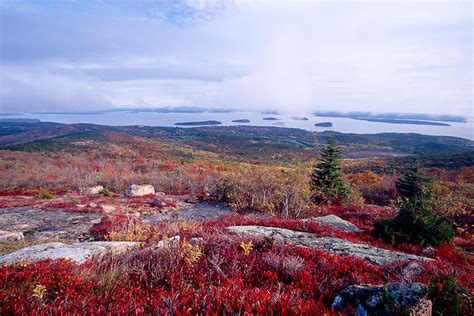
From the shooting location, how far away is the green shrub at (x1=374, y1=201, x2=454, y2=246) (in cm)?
901

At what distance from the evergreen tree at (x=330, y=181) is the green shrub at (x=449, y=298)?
17616 mm

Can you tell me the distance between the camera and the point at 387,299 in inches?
114

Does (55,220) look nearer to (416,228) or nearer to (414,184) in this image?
(416,228)

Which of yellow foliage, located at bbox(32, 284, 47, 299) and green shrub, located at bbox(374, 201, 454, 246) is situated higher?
yellow foliage, located at bbox(32, 284, 47, 299)

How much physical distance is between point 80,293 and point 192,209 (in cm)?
1499

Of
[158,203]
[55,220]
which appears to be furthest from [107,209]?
[158,203]

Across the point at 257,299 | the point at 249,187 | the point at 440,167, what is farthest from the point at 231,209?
the point at 440,167

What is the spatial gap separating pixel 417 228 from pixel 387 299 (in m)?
7.74

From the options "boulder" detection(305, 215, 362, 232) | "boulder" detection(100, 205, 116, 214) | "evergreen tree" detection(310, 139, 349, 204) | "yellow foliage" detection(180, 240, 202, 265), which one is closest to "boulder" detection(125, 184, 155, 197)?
"boulder" detection(100, 205, 116, 214)

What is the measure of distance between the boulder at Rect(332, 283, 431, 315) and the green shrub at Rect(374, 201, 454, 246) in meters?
6.65

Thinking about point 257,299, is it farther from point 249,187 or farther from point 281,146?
point 281,146

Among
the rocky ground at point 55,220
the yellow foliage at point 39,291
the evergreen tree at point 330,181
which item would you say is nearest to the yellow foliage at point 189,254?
the yellow foliage at point 39,291

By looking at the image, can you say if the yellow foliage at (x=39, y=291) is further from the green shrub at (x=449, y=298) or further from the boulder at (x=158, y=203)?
the boulder at (x=158, y=203)

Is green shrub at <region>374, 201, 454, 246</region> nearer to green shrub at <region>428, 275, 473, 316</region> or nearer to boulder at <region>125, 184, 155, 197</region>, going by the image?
green shrub at <region>428, 275, 473, 316</region>
